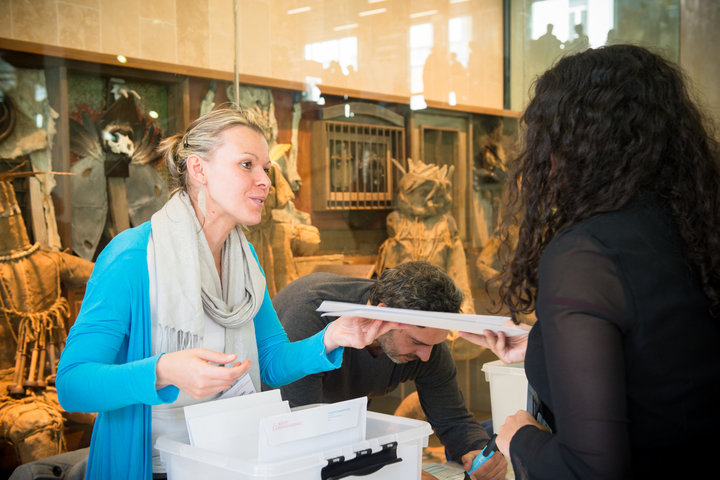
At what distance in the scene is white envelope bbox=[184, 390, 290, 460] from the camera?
4.62ft

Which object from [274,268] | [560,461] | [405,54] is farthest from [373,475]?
[405,54]

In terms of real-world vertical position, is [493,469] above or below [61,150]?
below

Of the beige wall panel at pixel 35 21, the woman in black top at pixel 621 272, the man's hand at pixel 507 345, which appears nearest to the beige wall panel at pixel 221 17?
the beige wall panel at pixel 35 21

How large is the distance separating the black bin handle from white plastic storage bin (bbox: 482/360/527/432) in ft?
2.44

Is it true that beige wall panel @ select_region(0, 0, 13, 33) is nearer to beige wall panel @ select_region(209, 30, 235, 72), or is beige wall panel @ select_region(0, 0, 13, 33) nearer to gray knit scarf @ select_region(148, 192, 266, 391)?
beige wall panel @ select_region(209, 30, 235, 72)

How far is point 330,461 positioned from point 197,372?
0.30 metres

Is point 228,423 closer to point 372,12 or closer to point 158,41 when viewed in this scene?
point 158,41

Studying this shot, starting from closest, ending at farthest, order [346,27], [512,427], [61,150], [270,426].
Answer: [512,427] → [270,426] → [61,150] → [346,27]

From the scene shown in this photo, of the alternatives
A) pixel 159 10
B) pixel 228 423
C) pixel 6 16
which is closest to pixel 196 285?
pixel 228 423

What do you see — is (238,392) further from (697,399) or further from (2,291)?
(2,291)

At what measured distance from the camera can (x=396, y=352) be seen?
7.48 feet

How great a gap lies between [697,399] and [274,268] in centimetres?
275

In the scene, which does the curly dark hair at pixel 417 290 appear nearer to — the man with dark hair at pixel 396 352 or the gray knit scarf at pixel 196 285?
the man with dark hair at pixel 396 352

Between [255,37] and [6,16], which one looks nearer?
[6,16]
